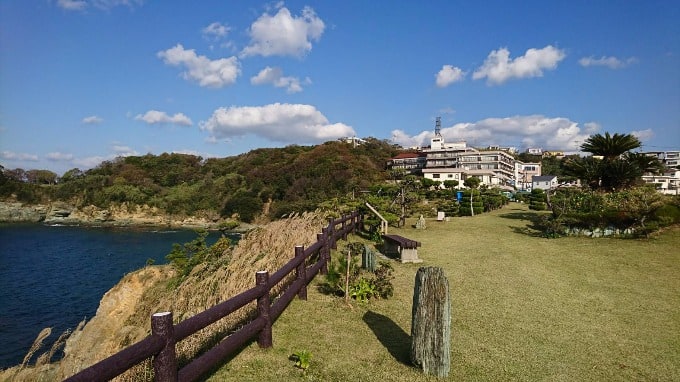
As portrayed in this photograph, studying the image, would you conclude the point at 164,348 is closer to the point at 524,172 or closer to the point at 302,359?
the point at 302,359

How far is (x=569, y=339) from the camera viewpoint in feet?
19.1

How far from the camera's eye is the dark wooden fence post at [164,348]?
10.3 ft

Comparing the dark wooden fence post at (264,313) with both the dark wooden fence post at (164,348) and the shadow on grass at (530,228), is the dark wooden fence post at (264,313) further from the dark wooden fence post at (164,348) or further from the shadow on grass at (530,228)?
the shadow on grass at (530,228)

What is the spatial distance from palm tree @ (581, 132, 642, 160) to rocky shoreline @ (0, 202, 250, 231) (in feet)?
165

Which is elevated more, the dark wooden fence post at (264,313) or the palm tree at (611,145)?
the palm tree at (611,145)

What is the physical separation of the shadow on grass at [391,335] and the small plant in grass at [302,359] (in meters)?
1.11

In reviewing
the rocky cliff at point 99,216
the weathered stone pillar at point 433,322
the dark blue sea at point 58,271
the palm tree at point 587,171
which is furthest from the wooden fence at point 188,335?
the rocky cliff at point 99,216

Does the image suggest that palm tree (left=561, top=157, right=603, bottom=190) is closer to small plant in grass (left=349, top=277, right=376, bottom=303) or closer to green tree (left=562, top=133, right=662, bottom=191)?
green tree (left=562, top=133, right=662, bottom=191)

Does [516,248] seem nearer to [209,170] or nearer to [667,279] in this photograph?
[667,279]

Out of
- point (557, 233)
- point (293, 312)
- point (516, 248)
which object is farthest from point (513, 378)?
point (557, 233)

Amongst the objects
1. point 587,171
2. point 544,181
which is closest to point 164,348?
point 587,171

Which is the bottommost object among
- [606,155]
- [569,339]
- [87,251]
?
[87,251]

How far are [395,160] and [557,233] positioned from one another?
59230 mm

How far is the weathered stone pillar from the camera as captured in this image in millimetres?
4320
